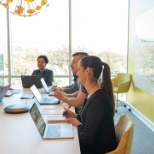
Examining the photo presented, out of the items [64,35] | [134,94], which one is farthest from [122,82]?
[64,35]

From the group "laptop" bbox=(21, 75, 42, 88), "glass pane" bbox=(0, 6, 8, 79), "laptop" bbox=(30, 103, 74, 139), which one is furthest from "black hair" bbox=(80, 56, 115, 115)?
"glass pane" bbox=(0, 6, 8, 79)

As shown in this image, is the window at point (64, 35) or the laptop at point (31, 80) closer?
the laptop at point (31, 80)

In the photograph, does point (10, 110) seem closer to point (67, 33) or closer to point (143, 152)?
point (143, 152)

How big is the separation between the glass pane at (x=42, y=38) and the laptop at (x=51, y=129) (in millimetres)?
3776

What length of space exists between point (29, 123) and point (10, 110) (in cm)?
41

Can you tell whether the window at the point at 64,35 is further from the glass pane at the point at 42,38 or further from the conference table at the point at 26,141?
the conference table at the point at 26,141

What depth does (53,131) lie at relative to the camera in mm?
1573

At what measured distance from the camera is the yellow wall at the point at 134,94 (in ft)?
13.0

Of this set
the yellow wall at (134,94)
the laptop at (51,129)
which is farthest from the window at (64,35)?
the laptop at (51,129)

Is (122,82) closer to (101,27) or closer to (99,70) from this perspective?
(101,27)

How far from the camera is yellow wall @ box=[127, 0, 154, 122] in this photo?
395 cm

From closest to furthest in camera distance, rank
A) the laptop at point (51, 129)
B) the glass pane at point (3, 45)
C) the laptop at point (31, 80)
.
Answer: the laptop at point (51, 129)
the laptop at point (31, 80)
the glass pane at point (3, 45)

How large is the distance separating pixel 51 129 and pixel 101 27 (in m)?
4.08

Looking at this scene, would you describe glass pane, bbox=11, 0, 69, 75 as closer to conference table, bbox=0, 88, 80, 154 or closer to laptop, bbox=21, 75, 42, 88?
Result: laptop, bbox=21, 75, 42, 88
